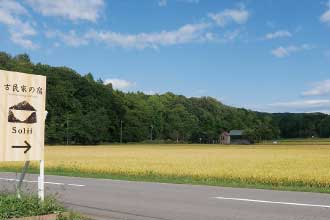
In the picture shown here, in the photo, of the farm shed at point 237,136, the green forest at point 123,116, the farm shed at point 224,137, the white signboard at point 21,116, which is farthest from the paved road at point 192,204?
the farm shed at point 237,136

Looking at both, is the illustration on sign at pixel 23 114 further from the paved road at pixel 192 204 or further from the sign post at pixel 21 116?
the paved road at pixel 192 204

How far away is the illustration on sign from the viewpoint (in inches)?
324

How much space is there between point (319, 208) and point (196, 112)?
167317 millimetres

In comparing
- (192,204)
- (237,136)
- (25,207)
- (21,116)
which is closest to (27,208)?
(25,207)

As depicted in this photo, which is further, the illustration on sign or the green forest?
the green forest

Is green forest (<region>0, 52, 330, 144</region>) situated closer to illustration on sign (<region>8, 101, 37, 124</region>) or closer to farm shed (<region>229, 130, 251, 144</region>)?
farm shed (<region>229, 130, 251, 144</region>)

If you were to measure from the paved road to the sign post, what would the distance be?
2.70 m

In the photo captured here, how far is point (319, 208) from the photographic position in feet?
37.7

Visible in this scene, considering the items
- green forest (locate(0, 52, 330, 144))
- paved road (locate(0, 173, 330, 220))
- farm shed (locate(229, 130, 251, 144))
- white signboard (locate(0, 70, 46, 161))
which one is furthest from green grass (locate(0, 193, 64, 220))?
farm shed (locate(229, 130, 251, 144))

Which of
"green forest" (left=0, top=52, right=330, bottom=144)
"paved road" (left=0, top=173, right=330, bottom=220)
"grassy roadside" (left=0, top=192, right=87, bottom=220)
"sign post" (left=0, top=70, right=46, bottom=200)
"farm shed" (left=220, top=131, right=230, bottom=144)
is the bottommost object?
"paved road" (left=0, top=173, right=330, bottom=220)

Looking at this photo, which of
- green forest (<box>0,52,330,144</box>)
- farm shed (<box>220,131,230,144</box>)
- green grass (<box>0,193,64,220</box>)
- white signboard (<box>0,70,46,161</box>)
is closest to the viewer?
green grass (<box>0,193,64,220</box>)

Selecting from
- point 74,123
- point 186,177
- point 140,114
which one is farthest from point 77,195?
point 140,114

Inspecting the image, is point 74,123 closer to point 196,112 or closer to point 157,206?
point 196,112

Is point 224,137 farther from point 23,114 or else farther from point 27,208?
point 27,208
